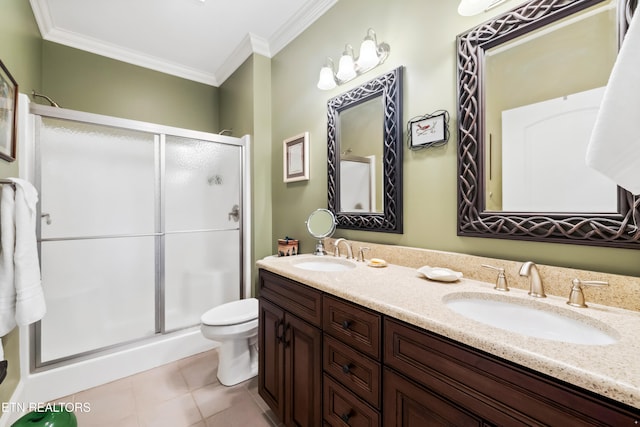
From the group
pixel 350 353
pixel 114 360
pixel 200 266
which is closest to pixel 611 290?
pixel 350 353

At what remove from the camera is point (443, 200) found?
1.28 metres

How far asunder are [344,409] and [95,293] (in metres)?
2.03

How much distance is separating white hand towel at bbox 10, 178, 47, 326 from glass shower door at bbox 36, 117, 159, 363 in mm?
708

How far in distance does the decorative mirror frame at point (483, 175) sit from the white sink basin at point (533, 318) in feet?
0.84

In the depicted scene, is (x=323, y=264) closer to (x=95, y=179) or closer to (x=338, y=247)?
(x=338, y=247)

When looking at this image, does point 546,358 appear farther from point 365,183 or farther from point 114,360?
point 114,360

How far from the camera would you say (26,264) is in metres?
1.24

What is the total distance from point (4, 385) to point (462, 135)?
255 centimetres

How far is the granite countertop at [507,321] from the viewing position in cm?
50

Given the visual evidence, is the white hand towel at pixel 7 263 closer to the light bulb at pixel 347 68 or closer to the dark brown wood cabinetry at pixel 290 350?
the dark brown wood cabinetry at pixel 290 350

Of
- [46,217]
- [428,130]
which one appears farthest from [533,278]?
A: [46,217]

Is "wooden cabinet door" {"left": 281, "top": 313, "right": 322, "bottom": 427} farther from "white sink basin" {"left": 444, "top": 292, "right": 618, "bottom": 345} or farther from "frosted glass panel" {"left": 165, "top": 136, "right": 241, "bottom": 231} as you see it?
"frosted glass panel" {"left": 165, "top": 136, "right": 241, "bottom": 231}

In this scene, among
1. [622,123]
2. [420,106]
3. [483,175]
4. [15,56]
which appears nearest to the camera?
[622,123]

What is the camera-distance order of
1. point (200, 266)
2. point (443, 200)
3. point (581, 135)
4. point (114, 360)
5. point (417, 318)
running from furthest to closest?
point (200, 266) → point (114, 360) → point (443, 200) → point (581, 135) → point (417, 318)
